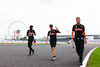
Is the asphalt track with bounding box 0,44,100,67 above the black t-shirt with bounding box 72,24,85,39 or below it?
below

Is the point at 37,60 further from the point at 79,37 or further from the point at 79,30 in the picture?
the point at 79,30

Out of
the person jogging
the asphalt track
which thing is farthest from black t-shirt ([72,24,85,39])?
the asphalt track

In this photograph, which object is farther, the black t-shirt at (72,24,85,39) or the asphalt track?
the black t-shirt at (72,24,85,39)

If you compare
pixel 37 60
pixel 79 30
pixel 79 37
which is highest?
pixel 79 30

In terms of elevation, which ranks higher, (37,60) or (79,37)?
(79,37)

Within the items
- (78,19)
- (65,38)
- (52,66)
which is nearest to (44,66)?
(52,66)

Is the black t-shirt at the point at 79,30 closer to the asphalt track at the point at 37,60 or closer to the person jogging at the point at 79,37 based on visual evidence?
the person jogging at the point at 79,37

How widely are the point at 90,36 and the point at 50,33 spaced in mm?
99634

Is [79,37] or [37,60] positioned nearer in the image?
[79,37]

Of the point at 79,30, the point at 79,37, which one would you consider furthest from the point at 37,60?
the point at 79,30

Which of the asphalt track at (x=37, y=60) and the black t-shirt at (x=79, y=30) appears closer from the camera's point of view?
the asphalt track at (x=37, y=60)

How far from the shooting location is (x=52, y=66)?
209 inches

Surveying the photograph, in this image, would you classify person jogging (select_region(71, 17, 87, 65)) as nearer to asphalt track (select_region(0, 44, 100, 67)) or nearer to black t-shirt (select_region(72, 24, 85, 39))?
black t-shirt (select_region(72, 24, 85, 39))

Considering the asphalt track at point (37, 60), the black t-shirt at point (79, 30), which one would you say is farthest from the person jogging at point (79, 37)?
the asphalt track at point (37, 60)
